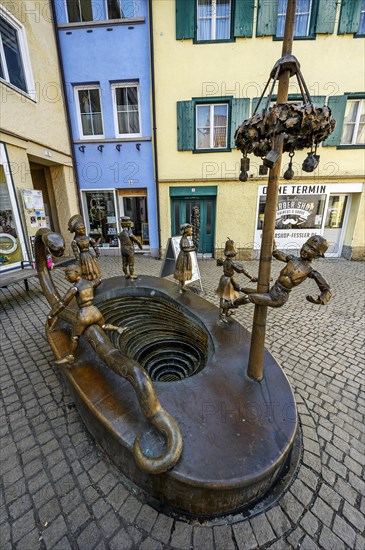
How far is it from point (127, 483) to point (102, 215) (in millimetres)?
9236

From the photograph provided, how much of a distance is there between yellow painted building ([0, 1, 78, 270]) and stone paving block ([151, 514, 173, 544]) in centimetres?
623

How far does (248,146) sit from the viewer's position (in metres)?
1.87

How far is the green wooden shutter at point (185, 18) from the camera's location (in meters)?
7.29

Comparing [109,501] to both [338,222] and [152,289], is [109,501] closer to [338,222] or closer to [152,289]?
[152,289]

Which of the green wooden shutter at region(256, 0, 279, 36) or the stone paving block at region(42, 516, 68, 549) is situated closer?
the stone paving block at region(42, 516, 68, 549)

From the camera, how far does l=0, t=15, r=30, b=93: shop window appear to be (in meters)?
6.00

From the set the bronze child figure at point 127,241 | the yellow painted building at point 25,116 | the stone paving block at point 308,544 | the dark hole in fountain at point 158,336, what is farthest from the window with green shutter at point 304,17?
the stone paving block at point 308,544

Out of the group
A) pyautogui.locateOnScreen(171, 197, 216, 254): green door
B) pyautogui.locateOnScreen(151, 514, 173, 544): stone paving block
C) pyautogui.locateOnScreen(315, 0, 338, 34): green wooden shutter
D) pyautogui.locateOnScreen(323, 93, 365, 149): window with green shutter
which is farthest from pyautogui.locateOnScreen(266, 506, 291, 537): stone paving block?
pyautogui.locateOnScreen(315, 0, 338, 34): green wooden shutter

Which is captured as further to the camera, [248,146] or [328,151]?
[328,151]

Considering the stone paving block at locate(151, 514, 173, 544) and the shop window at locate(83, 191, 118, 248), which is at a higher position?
the shop window at locate(83, 191, 118, 248)

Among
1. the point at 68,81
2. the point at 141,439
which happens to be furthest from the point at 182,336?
the point at 68,81

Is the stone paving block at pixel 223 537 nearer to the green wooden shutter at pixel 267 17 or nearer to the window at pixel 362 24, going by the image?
the green wooden shutter at pixel 267 17

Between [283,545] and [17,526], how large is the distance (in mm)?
1780

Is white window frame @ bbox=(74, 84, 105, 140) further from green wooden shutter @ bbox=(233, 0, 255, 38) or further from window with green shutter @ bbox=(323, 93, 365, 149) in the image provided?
window with green shutter @ bbox=(323, 93, 365, 149)
